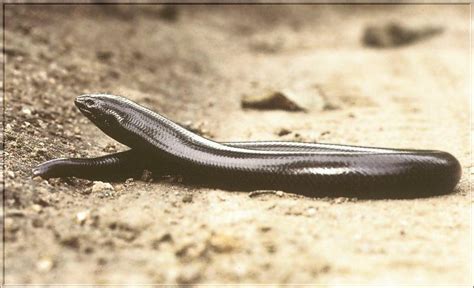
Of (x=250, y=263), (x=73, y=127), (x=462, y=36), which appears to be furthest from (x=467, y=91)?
(x=250, y=263)

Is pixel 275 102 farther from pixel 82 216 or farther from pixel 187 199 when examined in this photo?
pixel 82 216

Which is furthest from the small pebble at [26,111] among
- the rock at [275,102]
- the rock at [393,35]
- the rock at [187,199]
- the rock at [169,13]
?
the rock at [393,35]

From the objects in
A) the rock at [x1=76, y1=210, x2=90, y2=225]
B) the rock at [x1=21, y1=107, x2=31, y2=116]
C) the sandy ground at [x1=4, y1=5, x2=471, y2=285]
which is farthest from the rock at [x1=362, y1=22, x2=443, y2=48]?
the rock at [x1=76, y1=210, x2=90, y2=225]

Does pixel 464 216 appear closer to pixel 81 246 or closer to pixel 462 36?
pixel 81 246

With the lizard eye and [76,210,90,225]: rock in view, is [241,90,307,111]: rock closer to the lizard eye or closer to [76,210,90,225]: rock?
the lizard eye

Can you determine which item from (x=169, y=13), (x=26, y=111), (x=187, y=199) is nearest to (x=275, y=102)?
(x=26, y=111)

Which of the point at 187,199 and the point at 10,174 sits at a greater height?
the point at 10,174
